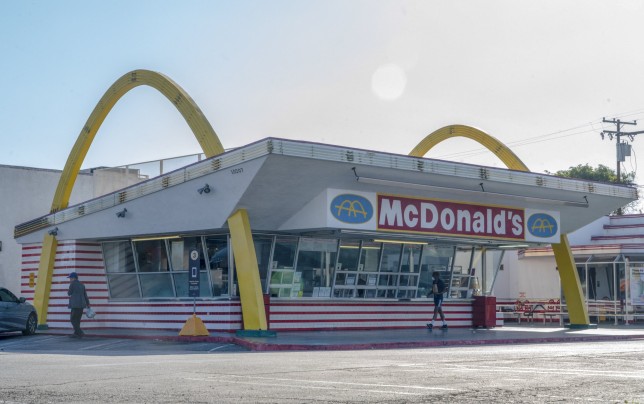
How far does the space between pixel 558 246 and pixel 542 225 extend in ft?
8.33

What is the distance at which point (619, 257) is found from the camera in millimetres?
41438

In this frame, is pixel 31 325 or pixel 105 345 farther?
pixel 31 325

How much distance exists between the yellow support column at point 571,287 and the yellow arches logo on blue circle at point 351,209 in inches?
423

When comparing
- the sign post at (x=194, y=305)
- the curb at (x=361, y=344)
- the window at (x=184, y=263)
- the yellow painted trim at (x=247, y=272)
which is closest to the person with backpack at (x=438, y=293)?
the curb at (x=361, y=344)

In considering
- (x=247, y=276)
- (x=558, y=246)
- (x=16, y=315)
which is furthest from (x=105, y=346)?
(x=558, y=246)

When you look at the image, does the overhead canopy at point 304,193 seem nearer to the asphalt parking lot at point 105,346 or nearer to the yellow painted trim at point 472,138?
the yellow painted trim at point 472,138

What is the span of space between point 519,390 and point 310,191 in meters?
16.4

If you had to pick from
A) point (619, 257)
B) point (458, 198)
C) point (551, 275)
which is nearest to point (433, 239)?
point (458, 198)

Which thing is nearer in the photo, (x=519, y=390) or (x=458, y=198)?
(x=519, y=390)

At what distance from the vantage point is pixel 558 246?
1423 inches

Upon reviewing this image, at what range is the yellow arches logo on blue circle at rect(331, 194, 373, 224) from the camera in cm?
2780

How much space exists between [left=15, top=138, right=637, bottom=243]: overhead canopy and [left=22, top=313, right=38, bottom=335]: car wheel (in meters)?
3.39

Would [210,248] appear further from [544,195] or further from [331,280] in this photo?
[544,195]

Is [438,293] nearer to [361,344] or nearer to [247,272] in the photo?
[247,272]
